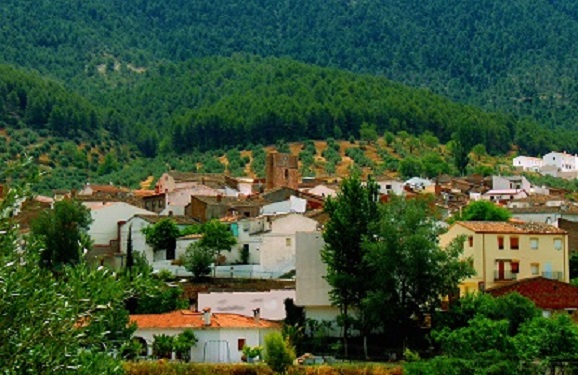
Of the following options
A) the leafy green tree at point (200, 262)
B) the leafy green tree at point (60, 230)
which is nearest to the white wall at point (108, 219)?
the leafy green tree at point (60, 230)

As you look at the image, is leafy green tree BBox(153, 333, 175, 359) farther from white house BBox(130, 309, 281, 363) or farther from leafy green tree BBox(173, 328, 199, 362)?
white house BBox(130, 309, 281, 363)

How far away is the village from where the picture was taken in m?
53.6

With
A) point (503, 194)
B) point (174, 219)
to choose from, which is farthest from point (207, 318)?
point (503, 194)

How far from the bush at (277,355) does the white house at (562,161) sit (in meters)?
116

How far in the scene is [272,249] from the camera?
69125 millimetres

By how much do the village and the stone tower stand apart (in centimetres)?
11

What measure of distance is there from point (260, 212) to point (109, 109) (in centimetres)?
11842

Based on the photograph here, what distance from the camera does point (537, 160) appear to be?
159 metres

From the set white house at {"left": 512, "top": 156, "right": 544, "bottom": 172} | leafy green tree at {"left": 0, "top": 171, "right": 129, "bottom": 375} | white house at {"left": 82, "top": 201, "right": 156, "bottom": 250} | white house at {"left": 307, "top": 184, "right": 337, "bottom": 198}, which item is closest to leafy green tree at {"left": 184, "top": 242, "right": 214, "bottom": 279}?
white house at {"left": 82, "top": 201, "right": 156, "bottom": 250}

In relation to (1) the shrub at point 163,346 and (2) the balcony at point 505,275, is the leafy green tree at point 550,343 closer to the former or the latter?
(2) the balcony at point 505,275

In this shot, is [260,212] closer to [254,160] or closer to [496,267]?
[496,267]

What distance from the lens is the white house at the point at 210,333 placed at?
51969mm

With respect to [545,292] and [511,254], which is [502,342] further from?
[511,254]

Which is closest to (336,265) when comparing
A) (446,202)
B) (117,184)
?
(446,202)
